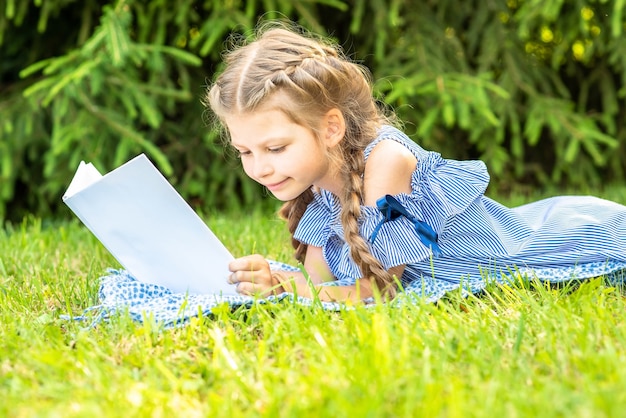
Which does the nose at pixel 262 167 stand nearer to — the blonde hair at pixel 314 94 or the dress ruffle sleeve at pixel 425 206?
the blonde hair at pixel 314 94

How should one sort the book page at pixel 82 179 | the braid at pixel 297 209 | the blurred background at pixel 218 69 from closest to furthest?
the book page at pixel 82 179 < the braid at pixel 297 209 < the blurred background at pixel 218 69

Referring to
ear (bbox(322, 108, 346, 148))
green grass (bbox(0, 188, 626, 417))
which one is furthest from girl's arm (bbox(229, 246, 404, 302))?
ear (bbox(322, 108, 346, 148))

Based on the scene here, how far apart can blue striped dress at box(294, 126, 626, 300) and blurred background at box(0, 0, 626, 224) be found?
1339mm

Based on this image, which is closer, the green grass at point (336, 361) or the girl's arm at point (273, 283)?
the green grass at point (336, 361)

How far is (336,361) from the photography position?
134cm

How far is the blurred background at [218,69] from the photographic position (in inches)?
144

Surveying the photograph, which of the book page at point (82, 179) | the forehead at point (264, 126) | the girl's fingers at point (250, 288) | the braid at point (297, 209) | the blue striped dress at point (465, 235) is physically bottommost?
the blue striped dress at point (465, 235)

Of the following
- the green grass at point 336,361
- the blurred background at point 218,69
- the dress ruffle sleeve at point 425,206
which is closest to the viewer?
the green grass at point 336,361

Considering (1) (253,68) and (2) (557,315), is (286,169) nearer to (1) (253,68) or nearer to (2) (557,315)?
(1) (253,68)

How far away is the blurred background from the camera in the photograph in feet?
12.0

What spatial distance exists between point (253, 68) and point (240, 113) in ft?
0.46

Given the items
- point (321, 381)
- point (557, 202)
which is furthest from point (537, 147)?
point (321, 381)

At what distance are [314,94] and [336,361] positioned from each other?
0.86 metres

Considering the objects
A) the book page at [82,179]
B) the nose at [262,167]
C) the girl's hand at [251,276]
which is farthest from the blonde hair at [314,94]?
the book page at [82,179]
